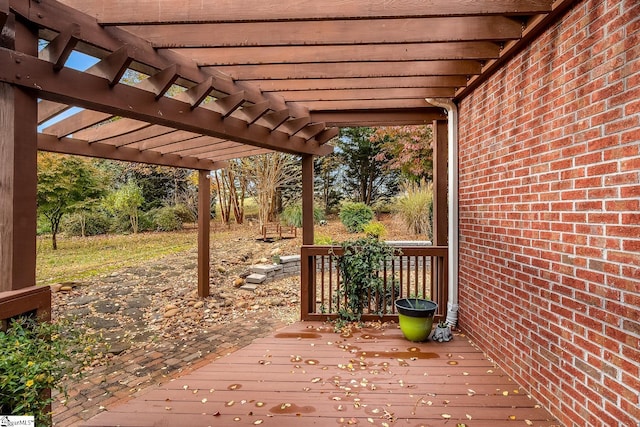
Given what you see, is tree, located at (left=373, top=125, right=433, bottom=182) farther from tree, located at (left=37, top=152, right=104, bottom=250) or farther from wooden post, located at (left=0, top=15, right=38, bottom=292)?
tree, located at (left=37, top=152, right=104, bottom=250)

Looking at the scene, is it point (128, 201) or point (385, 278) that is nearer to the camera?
point (385, 278)

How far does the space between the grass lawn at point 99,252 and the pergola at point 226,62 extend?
Result: 15.8 ft

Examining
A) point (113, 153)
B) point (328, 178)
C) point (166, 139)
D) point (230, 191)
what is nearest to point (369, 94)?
point (166, 139)

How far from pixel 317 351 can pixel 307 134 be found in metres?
2.76

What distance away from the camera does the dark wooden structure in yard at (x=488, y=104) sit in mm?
1672

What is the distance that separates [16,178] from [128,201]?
10531 mm

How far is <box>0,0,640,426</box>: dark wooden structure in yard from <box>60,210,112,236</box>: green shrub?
9746 mm

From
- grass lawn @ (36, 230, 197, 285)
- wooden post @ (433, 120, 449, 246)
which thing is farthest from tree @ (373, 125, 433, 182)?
grass lawn @ (36, 230, 197, 285)

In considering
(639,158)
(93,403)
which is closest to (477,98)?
(639,158)

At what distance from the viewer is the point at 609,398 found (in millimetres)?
1670

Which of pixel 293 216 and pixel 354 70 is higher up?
pixel 354 70

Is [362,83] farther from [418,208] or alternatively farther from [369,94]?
A: [418,208]

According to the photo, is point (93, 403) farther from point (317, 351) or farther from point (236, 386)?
point (317, 351)

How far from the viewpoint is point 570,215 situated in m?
1.97
